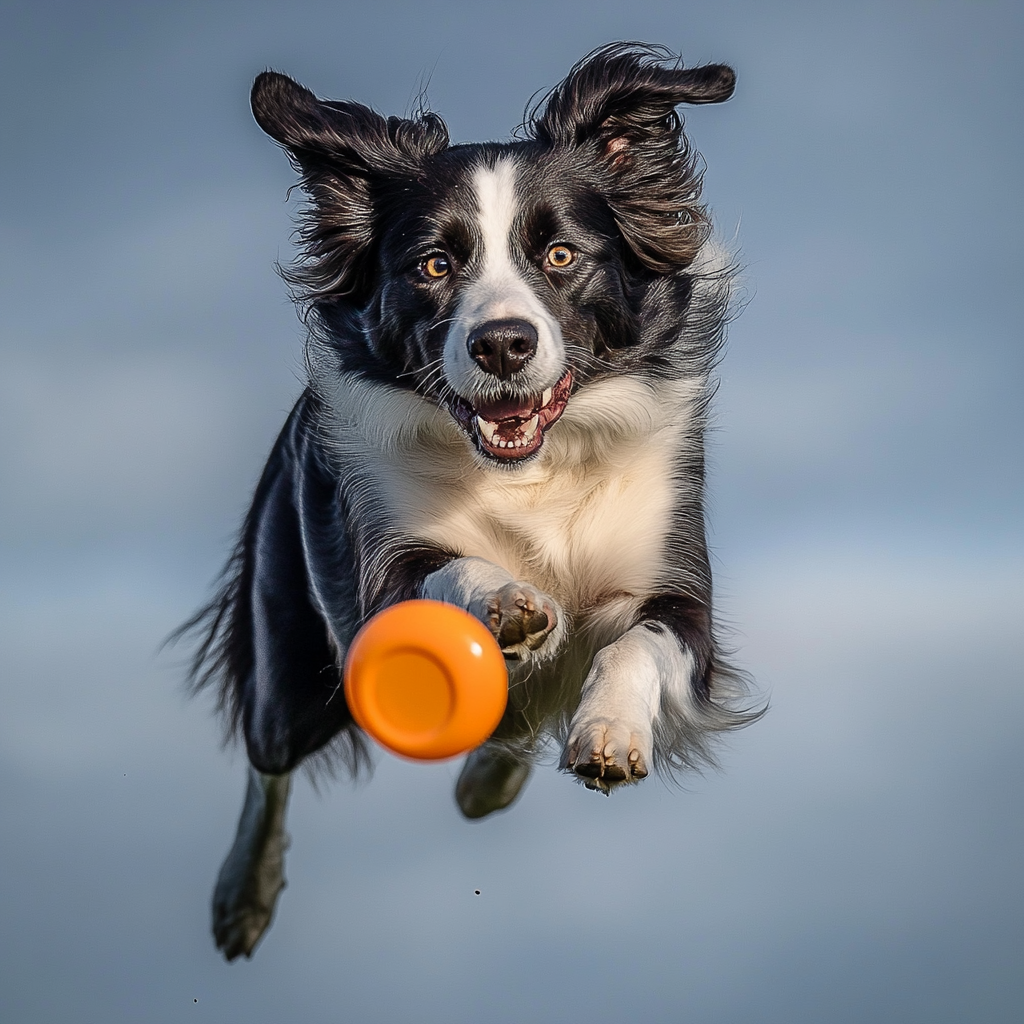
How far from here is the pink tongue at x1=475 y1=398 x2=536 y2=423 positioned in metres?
4.51

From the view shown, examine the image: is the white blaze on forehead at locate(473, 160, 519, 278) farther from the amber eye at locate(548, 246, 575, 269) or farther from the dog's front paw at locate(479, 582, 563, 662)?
the dog's front paw at locate(479, 582, 563, 662)

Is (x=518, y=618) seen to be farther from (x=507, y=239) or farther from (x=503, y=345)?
(x=507, y=239)

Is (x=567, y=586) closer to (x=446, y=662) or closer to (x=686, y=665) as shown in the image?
(x=686, y=665)

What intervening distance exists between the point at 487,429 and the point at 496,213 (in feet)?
2.36

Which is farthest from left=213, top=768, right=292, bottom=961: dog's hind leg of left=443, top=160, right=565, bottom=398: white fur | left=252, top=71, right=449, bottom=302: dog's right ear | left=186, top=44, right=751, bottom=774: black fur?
left=443, top=160, right=565, bottom=398: white fur

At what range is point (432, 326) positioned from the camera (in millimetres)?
4602

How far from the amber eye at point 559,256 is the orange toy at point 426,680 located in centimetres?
130

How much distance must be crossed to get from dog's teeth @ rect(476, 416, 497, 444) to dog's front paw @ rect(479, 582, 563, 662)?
641 millimetres

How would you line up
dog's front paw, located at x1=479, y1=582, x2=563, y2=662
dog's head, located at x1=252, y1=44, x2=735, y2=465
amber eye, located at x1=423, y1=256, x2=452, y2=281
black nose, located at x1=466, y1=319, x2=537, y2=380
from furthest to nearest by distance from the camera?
1. amber eye, located at x1=423, y1=256, x2=452, y2=281
2. dog's head, located at x1=252, y1=44, x2=735, y2=465
3. black nose, located at x1=466, y1=319, x2=537, y2=380
4. dog's front paw, located at x1=479, y1=582, x2=563, y2=662

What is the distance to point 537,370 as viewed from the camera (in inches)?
171

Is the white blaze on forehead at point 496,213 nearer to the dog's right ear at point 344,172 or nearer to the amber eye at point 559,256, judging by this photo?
the amber eye at point 559,256

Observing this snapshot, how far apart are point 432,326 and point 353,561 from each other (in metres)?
1.07

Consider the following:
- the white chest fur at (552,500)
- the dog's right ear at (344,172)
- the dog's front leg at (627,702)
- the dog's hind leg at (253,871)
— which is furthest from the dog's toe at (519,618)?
the dog's hind leg at (253,871)

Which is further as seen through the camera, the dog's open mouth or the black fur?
the black fur
